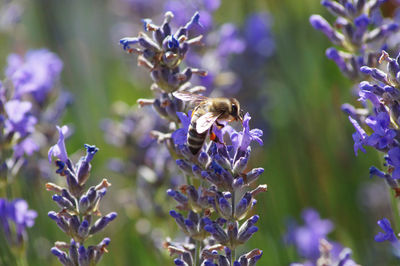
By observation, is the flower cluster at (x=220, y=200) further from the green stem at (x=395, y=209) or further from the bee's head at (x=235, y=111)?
the green stem at (x=395, y=209)

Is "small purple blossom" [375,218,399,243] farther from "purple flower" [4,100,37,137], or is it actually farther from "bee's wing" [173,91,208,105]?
"purple flower" [4,100,37,137]

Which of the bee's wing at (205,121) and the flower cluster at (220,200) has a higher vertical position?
the bee's wing at (205,121)

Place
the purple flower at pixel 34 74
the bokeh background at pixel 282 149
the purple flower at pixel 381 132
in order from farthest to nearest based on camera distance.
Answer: the bokeh background at pixel 282 149 → the purple flower at pixel 34 74 → the purple flower at pixel 381 132

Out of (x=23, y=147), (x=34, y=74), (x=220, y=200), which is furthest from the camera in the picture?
(x=34, y=74)

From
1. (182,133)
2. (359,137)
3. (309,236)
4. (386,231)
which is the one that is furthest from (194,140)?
(309,236)

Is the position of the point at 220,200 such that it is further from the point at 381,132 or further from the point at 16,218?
the point at 16,218

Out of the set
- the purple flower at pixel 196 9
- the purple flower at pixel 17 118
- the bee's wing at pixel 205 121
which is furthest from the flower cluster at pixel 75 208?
the purple flower at pixel 196 9

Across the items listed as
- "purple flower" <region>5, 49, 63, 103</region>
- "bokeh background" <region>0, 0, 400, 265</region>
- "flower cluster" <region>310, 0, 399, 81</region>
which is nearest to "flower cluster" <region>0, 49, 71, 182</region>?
"purple flower" <region>5, 49, 63, 103</region>

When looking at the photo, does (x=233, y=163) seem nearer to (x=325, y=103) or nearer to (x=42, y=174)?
(x=42, y=174)
